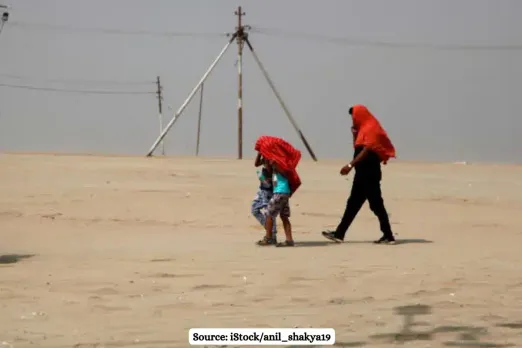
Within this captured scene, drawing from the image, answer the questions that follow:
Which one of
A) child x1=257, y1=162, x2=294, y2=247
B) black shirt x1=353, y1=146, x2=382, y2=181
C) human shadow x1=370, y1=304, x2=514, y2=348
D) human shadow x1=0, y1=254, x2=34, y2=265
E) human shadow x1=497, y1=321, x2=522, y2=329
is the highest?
black shirt x1=353, y1=146, x2=382, y2=181

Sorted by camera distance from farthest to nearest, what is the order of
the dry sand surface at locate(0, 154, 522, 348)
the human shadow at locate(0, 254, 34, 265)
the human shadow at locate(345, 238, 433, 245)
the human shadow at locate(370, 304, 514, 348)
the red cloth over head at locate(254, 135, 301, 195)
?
the human shadow at locate(345, 238, 433, 245) < the red cloth over head at locate(254, 135, 301, 195) < the human shadow at locate(0, 254, 34, 265) < the dry sand surface at locate(0, 154, 522, 348) < the human shadow at locate(370, 304, 514, 348)

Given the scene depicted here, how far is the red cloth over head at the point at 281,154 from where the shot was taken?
12.3 metres

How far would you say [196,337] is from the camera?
6.35 m

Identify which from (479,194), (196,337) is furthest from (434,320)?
(479,194)

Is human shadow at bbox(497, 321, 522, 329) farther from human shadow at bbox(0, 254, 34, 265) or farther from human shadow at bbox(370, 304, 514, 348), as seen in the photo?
human shadow at bbox(0, 254, 34, 265)

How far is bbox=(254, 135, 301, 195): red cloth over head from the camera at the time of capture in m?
12.3

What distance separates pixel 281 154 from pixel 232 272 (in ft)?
9.79

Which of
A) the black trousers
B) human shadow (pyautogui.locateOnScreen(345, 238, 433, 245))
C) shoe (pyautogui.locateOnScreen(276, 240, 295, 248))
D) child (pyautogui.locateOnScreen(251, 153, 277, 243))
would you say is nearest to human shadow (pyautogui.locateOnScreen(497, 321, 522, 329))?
the black trousers

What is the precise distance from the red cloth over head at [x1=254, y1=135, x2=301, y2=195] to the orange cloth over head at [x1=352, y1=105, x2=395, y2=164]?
798mm

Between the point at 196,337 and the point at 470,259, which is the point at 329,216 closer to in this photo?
the point at 470,259

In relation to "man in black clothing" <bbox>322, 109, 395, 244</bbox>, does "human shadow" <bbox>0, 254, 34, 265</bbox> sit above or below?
below

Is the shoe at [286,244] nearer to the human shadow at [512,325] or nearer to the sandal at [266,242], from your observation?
the sandal at [266,242]

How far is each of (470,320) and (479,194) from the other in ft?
62.0

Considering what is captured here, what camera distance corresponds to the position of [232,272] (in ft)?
31.6
